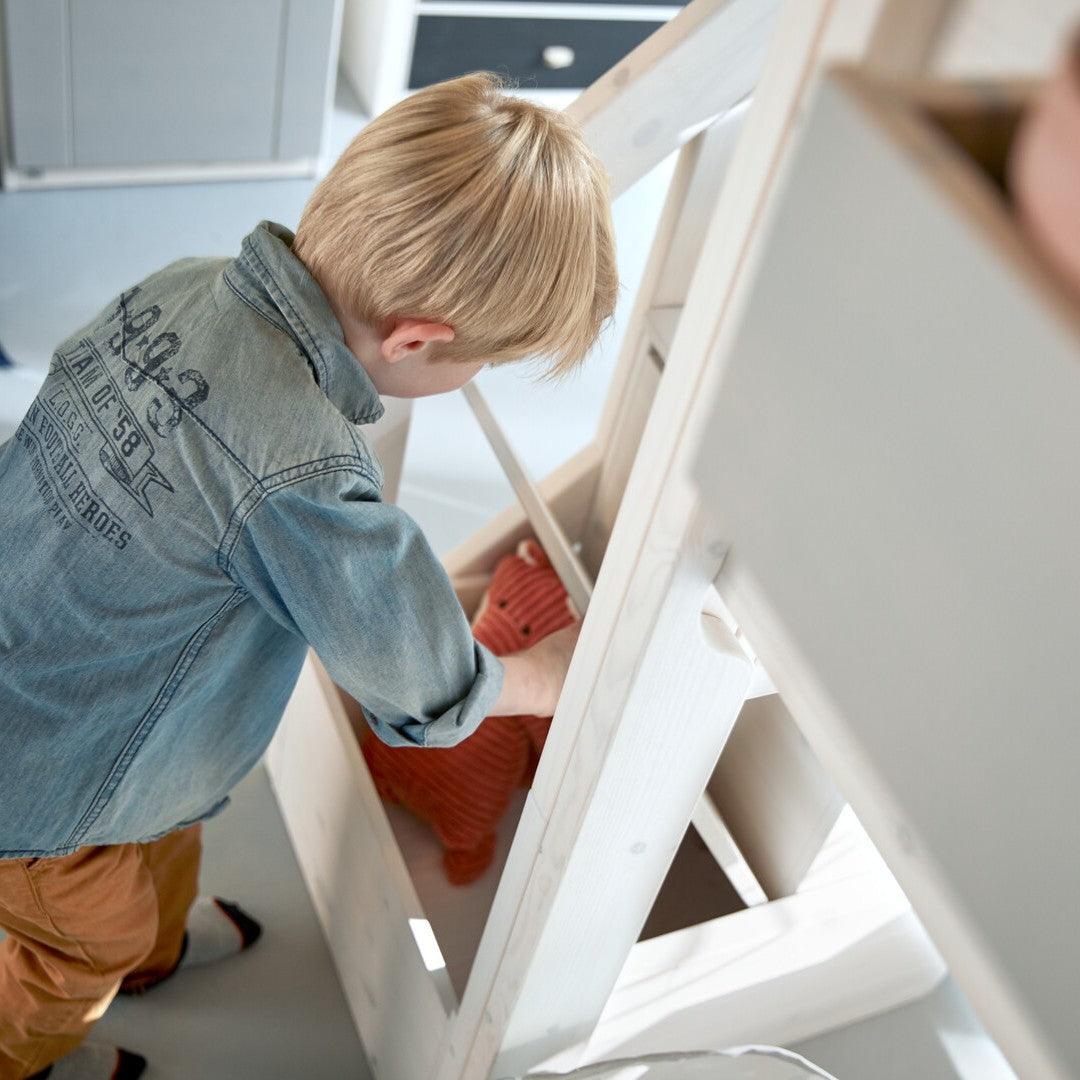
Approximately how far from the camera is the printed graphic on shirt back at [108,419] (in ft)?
2.64

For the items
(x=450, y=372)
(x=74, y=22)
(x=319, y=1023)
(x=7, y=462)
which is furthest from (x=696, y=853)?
(x=74, y=22)

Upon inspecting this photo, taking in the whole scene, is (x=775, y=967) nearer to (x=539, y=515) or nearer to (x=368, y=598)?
(x=539, y=515)

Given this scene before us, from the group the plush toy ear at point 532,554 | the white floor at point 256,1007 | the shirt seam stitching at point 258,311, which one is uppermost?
the shirt seam stitching at point 258,311

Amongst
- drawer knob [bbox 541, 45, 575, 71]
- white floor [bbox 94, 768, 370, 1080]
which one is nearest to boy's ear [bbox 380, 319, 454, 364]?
white floor [bbox 94, 768, 370, 1080]

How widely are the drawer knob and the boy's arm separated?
220 cm

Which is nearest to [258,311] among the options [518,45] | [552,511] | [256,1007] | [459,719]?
[459,719]

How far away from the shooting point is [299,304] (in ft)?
2.71

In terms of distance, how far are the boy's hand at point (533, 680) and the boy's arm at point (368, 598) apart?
0.06 metres

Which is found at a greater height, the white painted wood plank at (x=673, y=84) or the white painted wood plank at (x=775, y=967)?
→ the white painted wood plank at (x=673, y=84)

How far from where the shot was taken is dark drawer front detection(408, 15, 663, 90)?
105 inches

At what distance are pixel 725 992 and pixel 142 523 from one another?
2.24ft

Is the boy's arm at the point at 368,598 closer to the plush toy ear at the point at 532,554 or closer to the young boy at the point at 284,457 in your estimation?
the young boy at the point at 284,457

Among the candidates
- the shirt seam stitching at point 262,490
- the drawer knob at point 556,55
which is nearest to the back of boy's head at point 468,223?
the shirt seam stitching at point 262,490

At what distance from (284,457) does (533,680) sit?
0.88 feet
